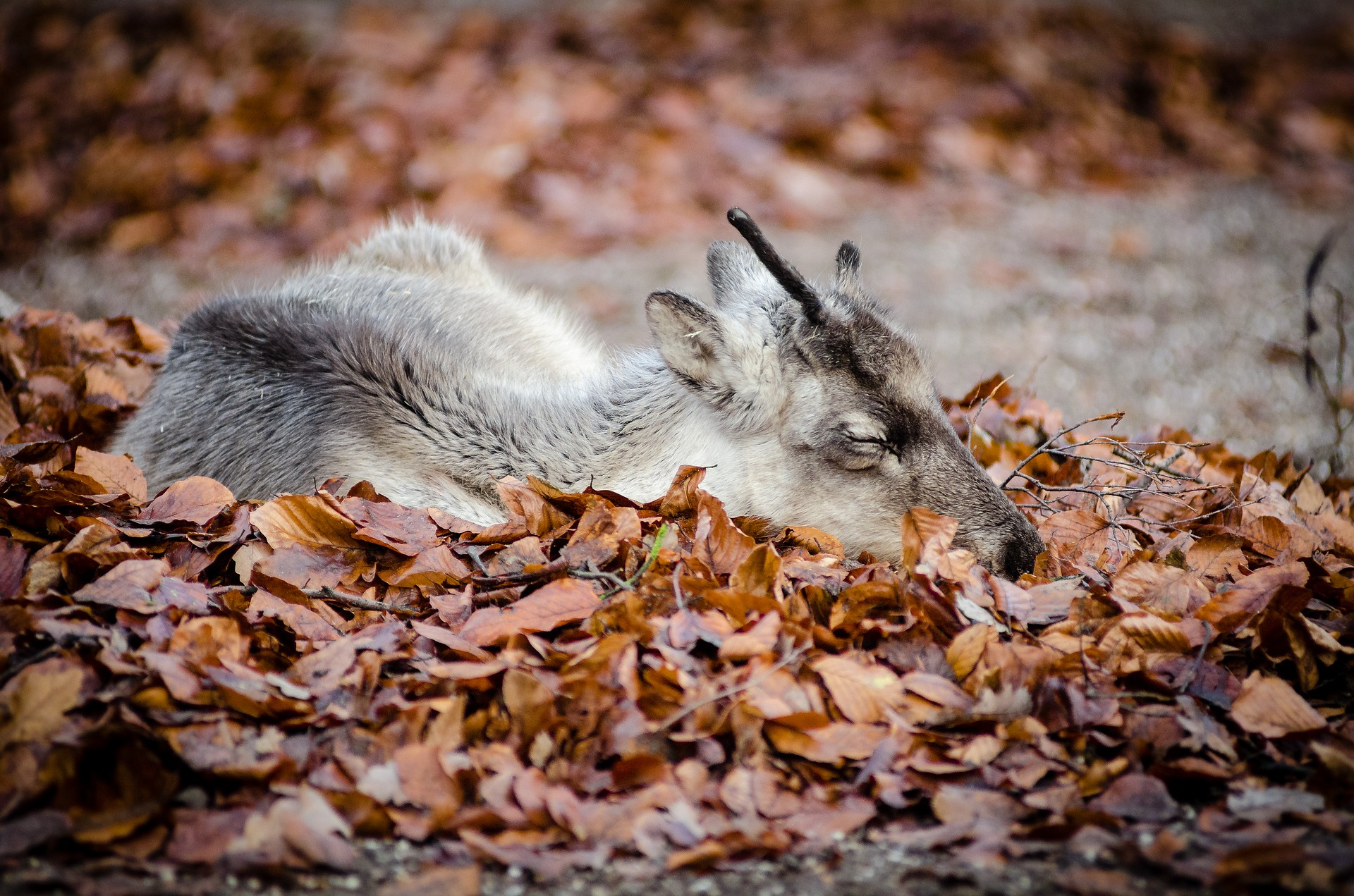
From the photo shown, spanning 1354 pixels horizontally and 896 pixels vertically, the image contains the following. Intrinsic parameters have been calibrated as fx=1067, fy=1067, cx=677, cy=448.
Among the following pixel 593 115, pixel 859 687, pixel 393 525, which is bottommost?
pixel 859 687

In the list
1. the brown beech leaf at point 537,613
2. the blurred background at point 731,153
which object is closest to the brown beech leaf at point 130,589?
the brown beech leaf at point 537,613

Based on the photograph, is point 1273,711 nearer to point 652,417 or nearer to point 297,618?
point 652,417

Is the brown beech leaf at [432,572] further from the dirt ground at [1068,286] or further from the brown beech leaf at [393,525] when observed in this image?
the dirt ground at [1068,286]

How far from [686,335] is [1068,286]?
18.6 feet

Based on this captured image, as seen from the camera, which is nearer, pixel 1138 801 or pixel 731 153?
pixel 1138 801

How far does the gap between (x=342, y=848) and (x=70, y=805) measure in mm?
653

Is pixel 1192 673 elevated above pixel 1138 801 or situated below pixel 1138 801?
above

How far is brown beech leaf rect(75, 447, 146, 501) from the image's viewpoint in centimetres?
367

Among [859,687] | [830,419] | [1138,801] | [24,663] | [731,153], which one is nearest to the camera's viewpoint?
[1138,801]

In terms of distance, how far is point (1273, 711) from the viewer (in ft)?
9.09

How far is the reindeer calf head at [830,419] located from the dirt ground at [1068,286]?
8.16ft

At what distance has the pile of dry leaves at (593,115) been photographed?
950cm

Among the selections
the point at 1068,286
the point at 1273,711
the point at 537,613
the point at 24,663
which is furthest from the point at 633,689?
the point at 1068,286

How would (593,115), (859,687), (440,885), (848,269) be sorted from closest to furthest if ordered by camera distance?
(440,885), (859,687), (848,269), (593,115)
